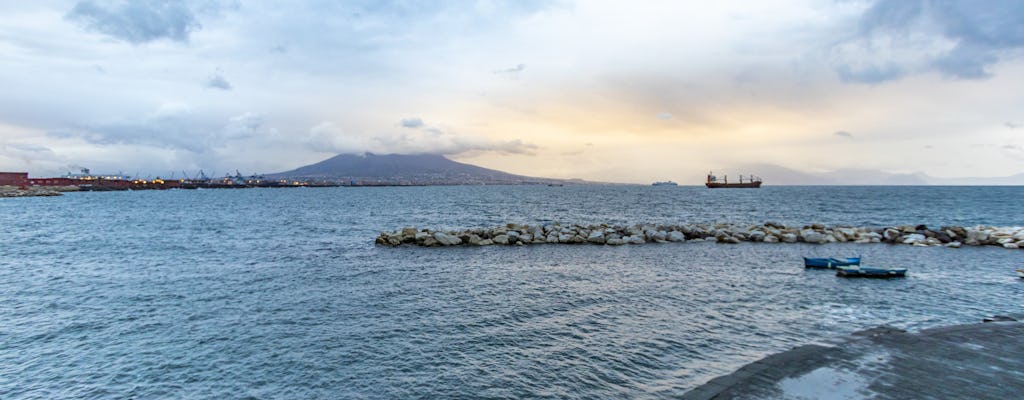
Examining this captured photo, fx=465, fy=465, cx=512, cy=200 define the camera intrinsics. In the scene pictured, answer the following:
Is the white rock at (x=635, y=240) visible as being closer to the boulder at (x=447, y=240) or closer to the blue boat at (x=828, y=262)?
the blue boat at (x=828, y=262)

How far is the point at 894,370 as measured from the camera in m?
11.3

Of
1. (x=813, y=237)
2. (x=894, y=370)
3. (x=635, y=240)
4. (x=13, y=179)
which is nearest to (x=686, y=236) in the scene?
(x=635, y=240)

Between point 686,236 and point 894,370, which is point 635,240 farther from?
point 894,370

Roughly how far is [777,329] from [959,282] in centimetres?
1473

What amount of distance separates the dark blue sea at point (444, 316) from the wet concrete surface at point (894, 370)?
1183 millimetres

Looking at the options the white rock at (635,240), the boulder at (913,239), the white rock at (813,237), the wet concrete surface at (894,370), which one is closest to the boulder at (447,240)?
the white rock at (635,240)

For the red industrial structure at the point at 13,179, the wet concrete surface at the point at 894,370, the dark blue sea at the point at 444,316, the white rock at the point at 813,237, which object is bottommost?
the dark blue sea at the point at 444,316

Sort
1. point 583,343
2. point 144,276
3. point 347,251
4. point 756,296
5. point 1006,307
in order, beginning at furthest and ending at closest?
point 347,251, point 144,276, point 756,296, point 1006,307, point 583,343

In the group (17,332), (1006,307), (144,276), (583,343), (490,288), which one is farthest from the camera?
(144,276)

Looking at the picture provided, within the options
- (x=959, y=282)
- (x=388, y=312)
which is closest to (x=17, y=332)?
(x=388, y=312)

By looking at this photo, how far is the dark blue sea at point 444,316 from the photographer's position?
41.3 feet

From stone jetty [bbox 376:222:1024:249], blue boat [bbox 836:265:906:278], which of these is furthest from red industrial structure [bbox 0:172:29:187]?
blue boat [bbox 836:265:906:278]

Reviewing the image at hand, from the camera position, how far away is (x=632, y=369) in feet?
42.3

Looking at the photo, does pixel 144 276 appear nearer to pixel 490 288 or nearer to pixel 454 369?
pixel 490 288
